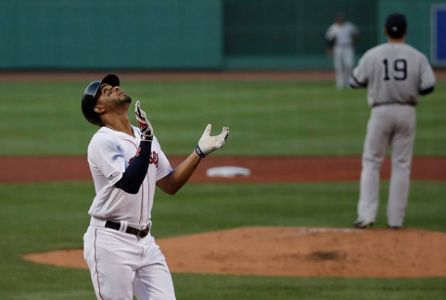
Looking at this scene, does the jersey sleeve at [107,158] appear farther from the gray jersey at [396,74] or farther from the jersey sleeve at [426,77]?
the jersey sleeve at [426,77]

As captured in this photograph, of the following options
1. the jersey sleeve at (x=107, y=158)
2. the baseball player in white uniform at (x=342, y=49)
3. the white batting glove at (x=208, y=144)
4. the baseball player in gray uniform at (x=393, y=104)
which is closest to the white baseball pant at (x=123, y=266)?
the jersey sleeve at (x=107, y=158)

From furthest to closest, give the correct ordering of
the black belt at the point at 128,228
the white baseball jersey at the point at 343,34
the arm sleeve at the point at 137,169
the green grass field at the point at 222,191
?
the white baseball jersey at the point at 343,34 < the green grass field at the point at 222,191 < the black belt at the point at 128,228 < the arm sleeve at the point at 137,169

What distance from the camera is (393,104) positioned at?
1203cm

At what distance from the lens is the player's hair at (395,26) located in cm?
1212

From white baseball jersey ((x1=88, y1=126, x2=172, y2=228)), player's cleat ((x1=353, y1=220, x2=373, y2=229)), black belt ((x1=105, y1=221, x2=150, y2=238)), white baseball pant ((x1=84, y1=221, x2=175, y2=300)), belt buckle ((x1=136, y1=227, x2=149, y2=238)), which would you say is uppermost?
white baseball jersey ((x1=88, y1=126, x2=172, y2=228))

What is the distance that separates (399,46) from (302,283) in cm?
334

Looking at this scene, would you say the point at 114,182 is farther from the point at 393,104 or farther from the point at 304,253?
the point at 393,104

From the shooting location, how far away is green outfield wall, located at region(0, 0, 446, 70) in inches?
1565

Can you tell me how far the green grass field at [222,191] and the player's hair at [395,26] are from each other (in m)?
2.05

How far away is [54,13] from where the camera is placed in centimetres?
3975

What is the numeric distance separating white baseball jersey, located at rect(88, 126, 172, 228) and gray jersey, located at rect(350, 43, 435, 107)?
226 inches

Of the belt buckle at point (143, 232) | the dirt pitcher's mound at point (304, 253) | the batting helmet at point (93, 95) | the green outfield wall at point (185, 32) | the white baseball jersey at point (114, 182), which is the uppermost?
the batting helmet at point (93, 95)

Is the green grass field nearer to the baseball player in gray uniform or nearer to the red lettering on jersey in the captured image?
the baseball player in gray uniform

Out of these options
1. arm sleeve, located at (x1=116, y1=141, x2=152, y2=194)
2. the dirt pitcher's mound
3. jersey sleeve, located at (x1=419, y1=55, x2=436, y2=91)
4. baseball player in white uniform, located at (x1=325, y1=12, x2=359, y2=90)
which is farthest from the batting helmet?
baseball player in white uniform, located at (x1=325, y1=12, x2=359, y2=90)
